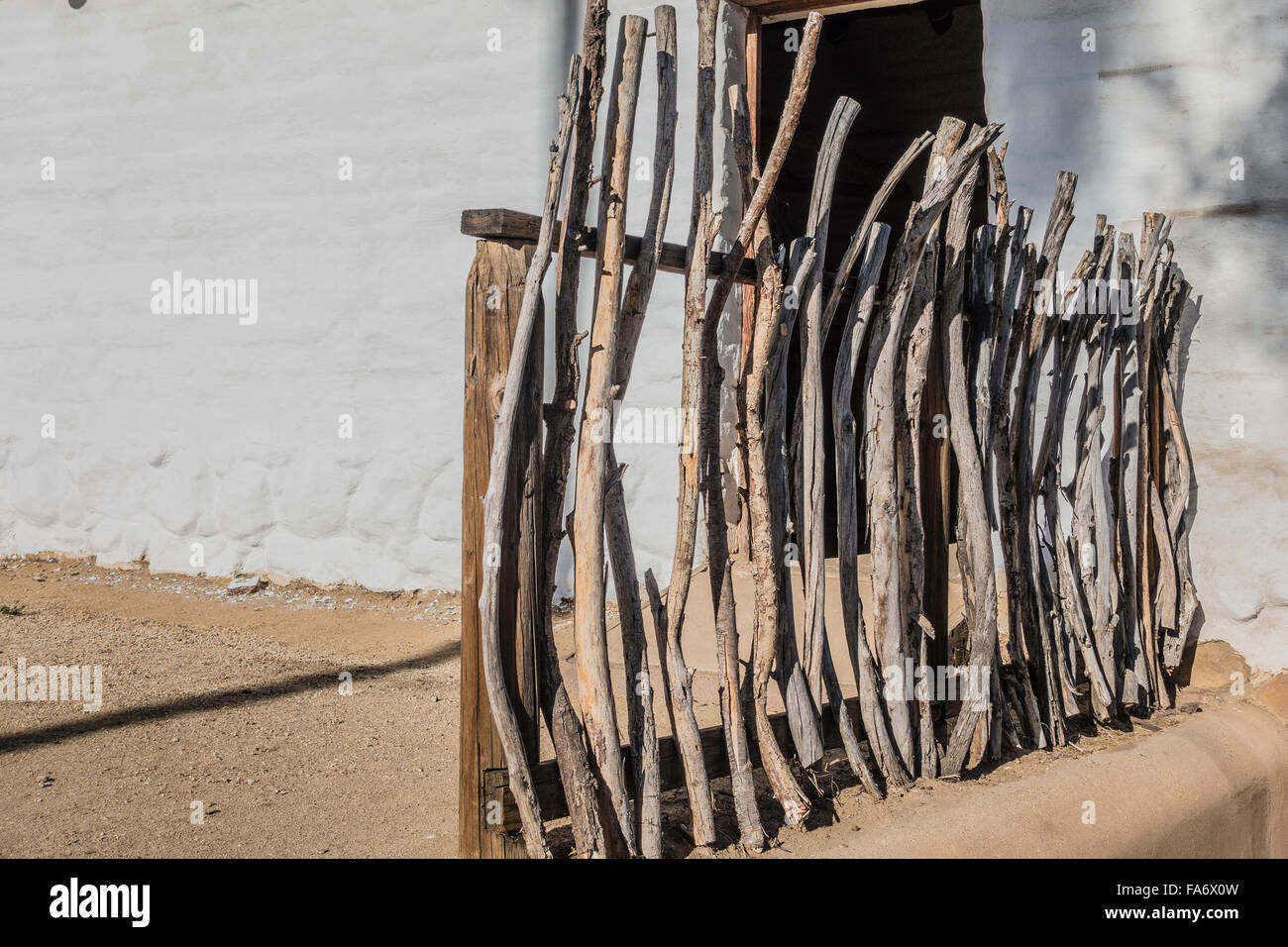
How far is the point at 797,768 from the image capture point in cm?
277

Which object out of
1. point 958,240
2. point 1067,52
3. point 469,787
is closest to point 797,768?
point 469,787

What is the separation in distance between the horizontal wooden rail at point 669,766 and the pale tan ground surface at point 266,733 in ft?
0.44

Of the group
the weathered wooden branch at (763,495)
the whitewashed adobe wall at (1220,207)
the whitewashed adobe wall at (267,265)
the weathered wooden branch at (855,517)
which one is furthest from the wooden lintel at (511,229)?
the whitewashed adobe wall at (267,265)

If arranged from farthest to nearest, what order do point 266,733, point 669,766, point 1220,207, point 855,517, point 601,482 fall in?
point 1220,207 < point 266,733 < point 855,517 < point 669,766 < point 601,482

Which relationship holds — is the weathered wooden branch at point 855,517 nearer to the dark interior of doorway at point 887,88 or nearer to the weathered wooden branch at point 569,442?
the weathered wooden branch at point 569,442

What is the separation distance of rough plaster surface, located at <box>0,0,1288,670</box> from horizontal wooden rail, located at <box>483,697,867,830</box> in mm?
1781

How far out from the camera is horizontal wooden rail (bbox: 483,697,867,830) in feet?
7.59

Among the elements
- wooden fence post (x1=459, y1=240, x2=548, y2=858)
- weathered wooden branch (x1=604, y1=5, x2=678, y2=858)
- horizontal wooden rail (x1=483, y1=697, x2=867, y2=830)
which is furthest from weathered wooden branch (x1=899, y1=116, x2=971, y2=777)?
wooden fence post (x1=459, y1=240, x2=548, y2=858)

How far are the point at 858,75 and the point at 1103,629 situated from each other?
4901 millimetres

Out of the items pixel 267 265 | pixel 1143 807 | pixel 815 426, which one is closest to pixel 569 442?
pixel 815 426

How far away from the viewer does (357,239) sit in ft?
18.1

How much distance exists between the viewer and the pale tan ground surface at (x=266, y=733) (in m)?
2.84

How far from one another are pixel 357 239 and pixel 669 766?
3.67 metres

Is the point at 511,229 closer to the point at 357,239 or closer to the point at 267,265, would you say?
the point at 357,239
